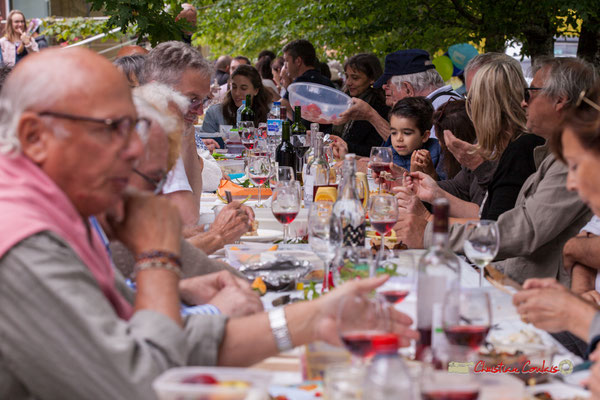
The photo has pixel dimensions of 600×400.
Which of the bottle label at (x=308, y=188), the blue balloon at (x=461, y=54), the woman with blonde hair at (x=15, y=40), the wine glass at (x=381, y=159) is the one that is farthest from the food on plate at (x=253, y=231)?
the woman with blonde hair at (x=15, y=40)

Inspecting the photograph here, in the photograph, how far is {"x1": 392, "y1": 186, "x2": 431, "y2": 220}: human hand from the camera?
3354 mm

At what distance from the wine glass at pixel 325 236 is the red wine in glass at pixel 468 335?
82cm

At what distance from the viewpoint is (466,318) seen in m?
1.47

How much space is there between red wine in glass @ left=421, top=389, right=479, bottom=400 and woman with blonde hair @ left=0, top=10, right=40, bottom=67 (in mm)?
12366

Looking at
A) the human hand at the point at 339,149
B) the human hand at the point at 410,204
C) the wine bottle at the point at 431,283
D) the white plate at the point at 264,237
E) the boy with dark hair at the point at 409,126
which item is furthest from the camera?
the human hand at the point at 339,149

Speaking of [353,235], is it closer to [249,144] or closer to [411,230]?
[411,230]

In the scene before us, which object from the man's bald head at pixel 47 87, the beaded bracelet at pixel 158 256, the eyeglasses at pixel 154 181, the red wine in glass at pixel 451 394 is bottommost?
the red wine in glass at pixel 451 394

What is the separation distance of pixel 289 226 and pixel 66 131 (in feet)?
6.25

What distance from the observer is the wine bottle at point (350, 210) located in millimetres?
2555

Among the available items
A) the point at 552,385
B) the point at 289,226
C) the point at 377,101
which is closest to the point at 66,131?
the point at 552,385

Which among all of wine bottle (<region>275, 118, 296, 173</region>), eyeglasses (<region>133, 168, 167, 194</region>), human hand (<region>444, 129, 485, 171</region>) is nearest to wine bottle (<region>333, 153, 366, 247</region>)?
eyeglasses (<region>133, 168, 167, 194</region>)

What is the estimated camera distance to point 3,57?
1201 centimetres

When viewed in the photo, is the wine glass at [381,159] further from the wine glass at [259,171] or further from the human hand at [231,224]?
the human hand at [231,224]

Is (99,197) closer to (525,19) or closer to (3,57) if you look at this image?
(525,19)
